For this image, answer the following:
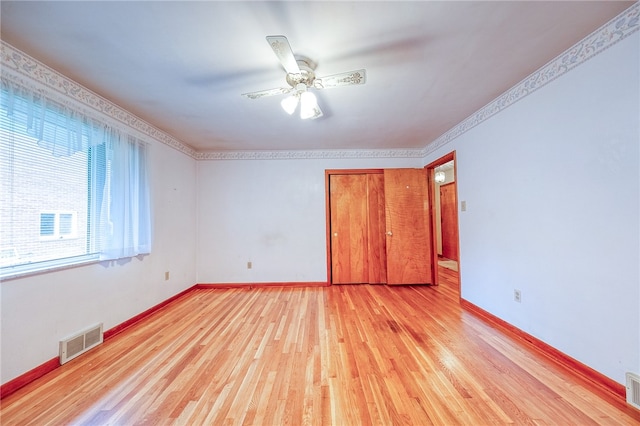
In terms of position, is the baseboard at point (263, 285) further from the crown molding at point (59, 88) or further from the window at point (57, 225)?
the crown molding at point (59, 88)

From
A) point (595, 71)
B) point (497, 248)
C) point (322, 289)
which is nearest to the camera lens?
point (595, 71)

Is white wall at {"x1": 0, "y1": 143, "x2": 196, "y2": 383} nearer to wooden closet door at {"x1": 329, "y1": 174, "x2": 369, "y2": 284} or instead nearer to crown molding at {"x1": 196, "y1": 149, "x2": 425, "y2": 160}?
crown molding at {"x1": 196, "y1": 149, "x2": 425, "y2": 160}

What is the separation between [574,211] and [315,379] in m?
2.17

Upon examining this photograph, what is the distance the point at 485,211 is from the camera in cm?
248

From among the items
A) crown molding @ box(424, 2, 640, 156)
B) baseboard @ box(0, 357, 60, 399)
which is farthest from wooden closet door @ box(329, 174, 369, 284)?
baseboard @ box(0, 357, 60, 399)

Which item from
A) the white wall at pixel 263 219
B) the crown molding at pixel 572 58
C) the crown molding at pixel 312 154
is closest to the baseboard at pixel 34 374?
the white wall at pixel 263 219

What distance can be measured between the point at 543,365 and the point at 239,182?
4.07m

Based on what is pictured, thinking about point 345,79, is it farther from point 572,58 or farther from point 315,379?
point 315,379

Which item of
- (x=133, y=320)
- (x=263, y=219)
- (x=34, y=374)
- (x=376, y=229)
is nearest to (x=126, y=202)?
(x=133, y=320)

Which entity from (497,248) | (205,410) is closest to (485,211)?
(497,248)

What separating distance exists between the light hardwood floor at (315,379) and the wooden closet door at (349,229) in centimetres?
131

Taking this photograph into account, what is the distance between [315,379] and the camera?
155cm

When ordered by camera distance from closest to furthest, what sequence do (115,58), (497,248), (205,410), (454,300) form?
1. (205,410)
2. (115,58)
3. (497,248)
4. (454,300)

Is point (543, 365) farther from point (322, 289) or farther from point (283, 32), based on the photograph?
point (283, 32)
